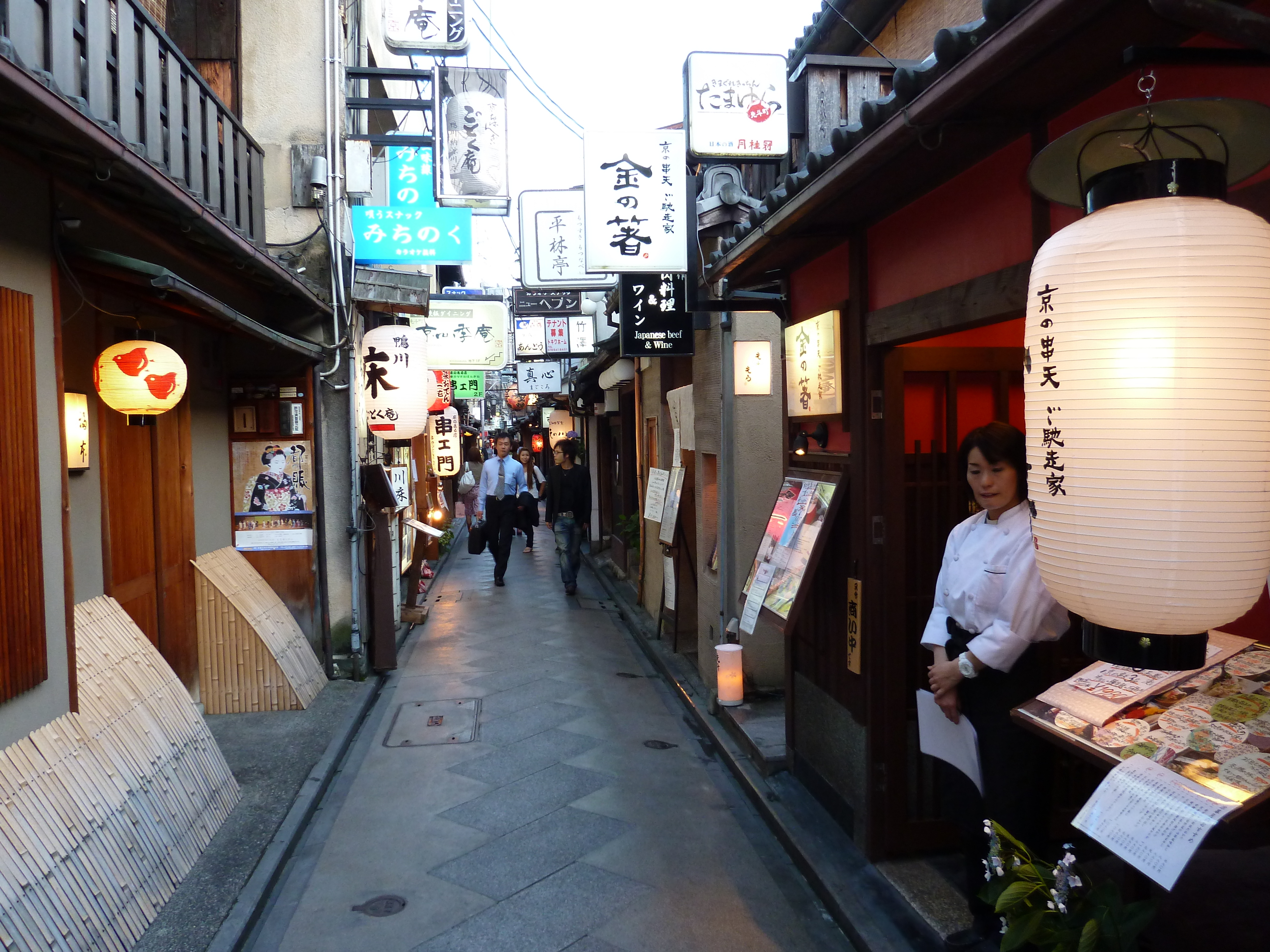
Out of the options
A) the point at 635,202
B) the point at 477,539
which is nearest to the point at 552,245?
the point at 635,202

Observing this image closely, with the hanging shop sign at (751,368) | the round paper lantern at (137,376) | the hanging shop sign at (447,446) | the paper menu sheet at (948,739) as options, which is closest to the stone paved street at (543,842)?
the paper menu sheet at (948,739)

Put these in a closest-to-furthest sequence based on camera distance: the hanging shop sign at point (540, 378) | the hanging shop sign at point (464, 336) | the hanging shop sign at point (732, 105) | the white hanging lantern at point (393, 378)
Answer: the hanging shop sign at point (732, 105) < the white hanging lantern at point (393, 378) < the hanging shop sign at point (464, 336) < the hanging shop sign at point (540, 378)

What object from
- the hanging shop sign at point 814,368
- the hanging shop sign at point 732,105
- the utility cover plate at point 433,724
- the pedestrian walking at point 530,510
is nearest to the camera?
the hanging shop sign at point 814,368

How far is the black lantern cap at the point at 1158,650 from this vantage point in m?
2.62

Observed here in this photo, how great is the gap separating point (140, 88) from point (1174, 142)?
20.6ft

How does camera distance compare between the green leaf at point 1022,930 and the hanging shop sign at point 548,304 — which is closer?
the green leaf at point 1022,930

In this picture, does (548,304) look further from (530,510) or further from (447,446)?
(530,510)

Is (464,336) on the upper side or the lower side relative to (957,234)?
upper

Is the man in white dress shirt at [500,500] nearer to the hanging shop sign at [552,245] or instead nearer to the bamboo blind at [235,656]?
the hanging shop sign at [552,245]

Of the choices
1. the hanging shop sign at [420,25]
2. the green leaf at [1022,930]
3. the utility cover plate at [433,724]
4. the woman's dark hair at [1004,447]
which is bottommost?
the utility cover plate at [433,724]

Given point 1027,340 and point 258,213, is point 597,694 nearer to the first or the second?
point 258,213

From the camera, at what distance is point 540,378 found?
28.0m

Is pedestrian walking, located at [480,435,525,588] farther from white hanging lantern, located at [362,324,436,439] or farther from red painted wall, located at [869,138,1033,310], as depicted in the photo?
red painted wall, located at [869,138,1033,310]

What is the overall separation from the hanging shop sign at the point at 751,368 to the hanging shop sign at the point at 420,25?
17.7ft
